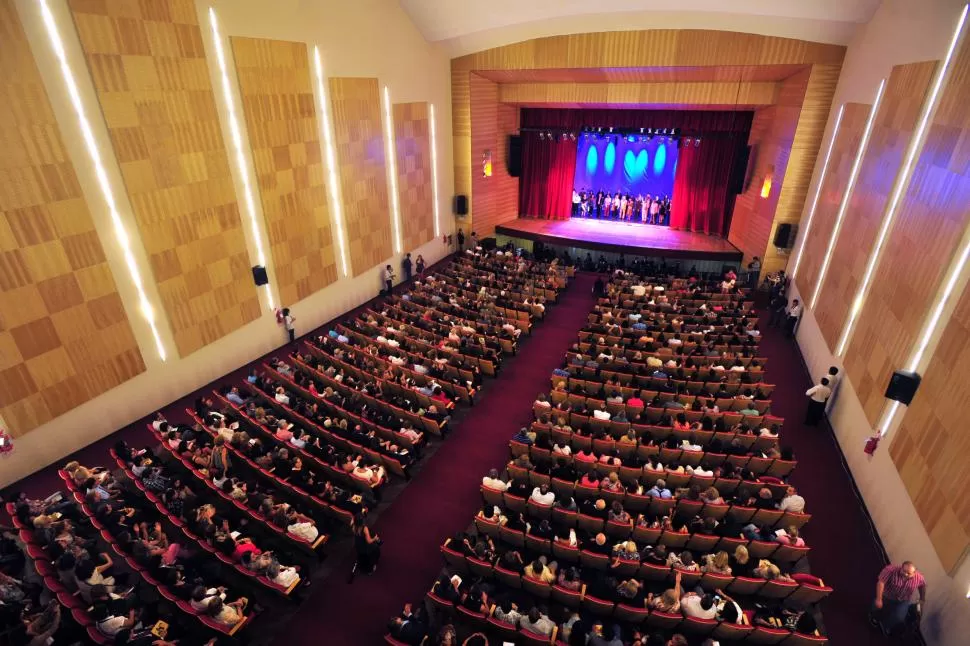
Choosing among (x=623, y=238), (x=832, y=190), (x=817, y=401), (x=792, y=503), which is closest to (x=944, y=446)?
(x=792, y=503)

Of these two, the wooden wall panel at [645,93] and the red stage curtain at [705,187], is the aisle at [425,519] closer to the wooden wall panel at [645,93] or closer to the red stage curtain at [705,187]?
the wooden wall panel at [645,93]

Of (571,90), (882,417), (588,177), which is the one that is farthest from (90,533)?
(588,177)

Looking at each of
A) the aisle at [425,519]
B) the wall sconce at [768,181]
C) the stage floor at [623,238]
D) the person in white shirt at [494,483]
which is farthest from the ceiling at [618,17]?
the person in white shirt at [494,483]

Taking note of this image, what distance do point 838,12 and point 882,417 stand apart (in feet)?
30.1

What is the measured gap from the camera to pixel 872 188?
27.3ft

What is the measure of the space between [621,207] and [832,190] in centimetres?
938

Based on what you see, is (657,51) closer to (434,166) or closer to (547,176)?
(547,176)

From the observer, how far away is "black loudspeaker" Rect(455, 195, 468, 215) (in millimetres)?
17578

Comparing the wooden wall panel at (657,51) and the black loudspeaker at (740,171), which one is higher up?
the wooden wall panel at (657,51)

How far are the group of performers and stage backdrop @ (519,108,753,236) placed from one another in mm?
432

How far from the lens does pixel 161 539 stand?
574 centimetres

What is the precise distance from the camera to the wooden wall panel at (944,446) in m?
4.80

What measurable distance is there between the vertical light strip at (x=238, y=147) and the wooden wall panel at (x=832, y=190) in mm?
11811

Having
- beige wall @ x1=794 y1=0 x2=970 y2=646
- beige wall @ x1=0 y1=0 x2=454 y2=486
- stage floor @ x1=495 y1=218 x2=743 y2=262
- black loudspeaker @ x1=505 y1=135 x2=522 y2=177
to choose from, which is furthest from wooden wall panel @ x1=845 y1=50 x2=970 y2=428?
black loudspeaker @ x1=505 y1=135 x2=522 y2=177
